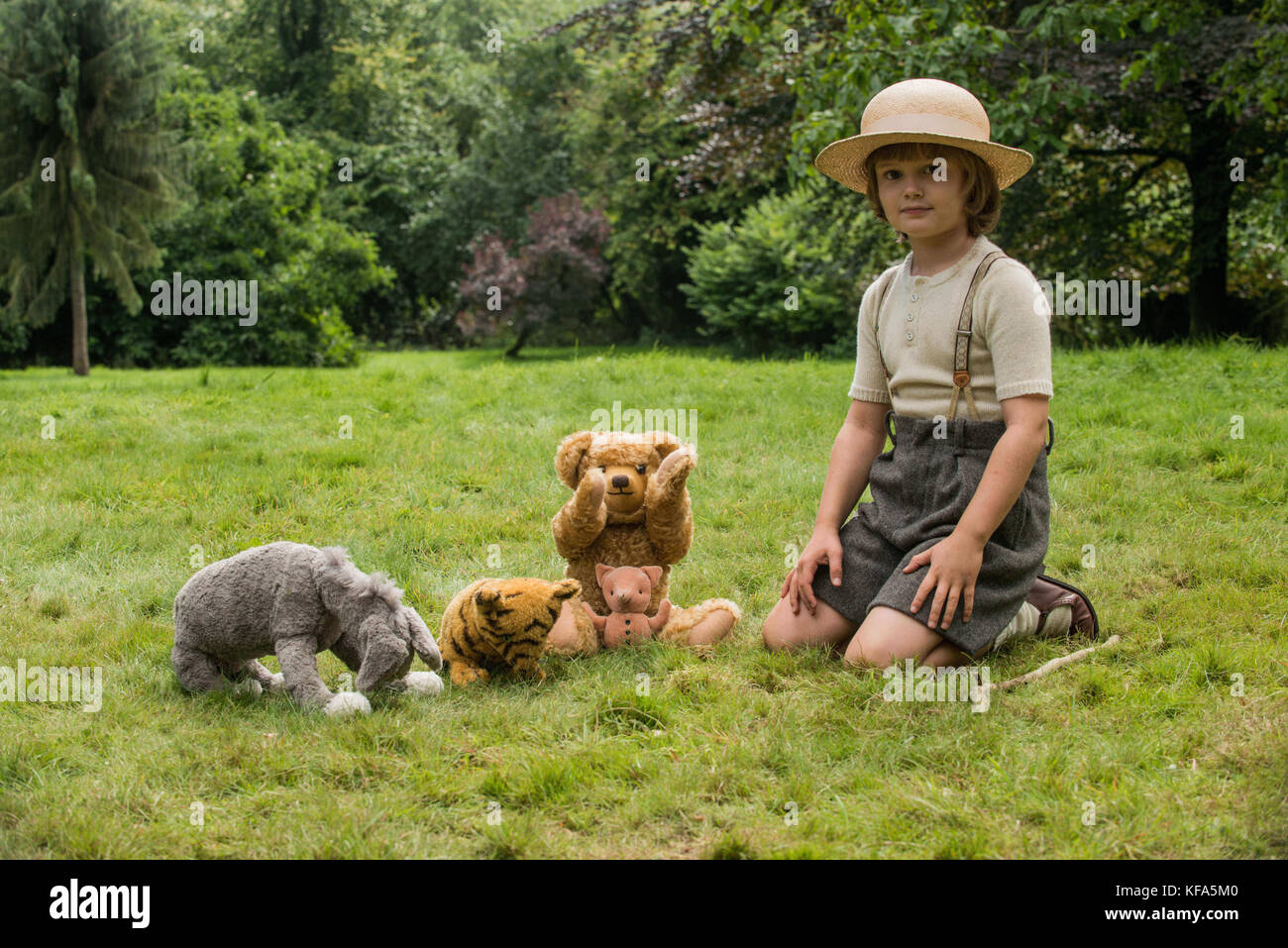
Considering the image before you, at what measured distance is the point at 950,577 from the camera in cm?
318

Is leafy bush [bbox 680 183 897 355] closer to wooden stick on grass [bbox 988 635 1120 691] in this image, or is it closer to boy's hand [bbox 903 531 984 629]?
wooden stick on grass [bbox 988 635 1120 691]

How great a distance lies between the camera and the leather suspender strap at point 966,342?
332 cm

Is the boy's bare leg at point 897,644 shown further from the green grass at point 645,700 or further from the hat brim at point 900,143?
the hat brim at point 900,143

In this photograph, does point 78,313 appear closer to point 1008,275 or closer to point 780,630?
point 780,630

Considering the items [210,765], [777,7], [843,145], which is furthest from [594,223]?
[210,765]

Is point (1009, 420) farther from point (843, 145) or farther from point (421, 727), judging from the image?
point (421, 727)

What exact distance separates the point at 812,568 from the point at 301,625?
1620 mm

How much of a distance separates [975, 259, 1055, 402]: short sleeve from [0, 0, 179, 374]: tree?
9891 mm

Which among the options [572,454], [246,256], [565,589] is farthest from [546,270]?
[565,589]

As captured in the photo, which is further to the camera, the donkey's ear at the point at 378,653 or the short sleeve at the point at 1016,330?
the short sleeve at the point at 1016,330

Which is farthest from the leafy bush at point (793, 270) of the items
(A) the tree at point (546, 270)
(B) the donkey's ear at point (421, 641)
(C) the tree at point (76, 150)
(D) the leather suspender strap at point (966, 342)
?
(B) the donkey's ear at point (421, 641)

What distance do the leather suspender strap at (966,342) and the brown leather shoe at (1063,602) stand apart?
0.69 metres

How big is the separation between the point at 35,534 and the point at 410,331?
16986 millimetres
